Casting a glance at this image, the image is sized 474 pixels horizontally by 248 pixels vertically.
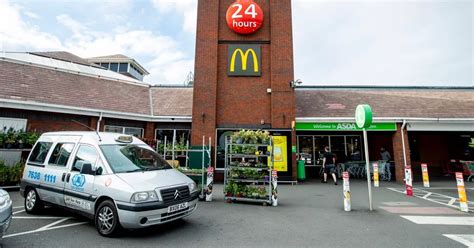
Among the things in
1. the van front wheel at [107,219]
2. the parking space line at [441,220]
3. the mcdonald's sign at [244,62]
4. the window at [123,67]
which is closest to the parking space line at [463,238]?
the parking space line at [441,220]

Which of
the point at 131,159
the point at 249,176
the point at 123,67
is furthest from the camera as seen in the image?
the point at 123,67

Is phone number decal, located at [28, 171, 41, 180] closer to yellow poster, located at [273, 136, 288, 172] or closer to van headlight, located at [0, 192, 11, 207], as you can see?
van headlight, located at [0, 192, 11, 207]

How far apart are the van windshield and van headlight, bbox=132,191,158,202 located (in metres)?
0.76

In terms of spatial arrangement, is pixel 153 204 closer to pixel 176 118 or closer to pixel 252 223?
pixel 252 223

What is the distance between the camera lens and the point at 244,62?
39.4ft

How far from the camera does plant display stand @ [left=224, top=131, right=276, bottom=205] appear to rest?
7027 mm

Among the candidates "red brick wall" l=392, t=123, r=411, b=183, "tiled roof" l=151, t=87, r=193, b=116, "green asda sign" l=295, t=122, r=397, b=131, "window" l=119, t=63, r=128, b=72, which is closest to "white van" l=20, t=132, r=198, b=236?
"tiled roof" l=151, t=87, r=193, b=116

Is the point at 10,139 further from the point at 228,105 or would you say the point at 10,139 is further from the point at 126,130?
the point at 228,105

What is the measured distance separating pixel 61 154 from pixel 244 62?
30.1 ft

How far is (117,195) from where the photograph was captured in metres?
4.00

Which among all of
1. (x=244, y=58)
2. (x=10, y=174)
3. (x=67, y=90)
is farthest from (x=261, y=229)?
(x=67, y=90)

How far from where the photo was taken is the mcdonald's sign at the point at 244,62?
39.3ft

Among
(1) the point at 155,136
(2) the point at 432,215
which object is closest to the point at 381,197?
(2) the point at 432,215

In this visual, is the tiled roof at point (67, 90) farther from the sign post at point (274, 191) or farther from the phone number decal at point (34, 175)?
the sign post at point (274, 191)
